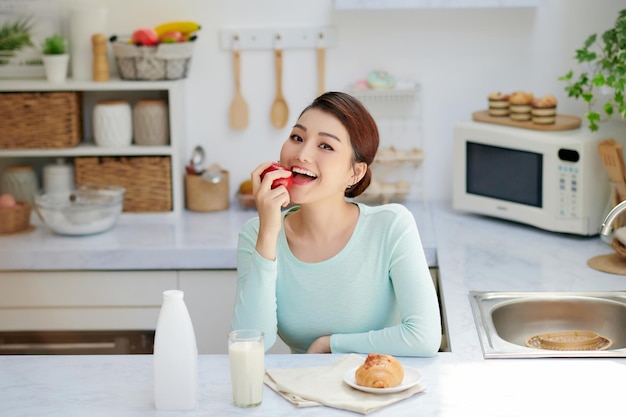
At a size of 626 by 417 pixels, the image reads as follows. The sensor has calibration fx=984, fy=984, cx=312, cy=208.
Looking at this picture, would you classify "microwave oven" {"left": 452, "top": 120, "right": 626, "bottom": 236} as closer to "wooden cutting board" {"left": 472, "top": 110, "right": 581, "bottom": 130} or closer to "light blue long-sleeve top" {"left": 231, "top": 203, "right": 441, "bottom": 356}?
"wooden cutting board" {"left": 472, "top": 110, "right": 581, "bottom": 130}

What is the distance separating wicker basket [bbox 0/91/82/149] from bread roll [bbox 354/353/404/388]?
6.37 ft

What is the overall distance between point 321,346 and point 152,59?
1540 millimetres

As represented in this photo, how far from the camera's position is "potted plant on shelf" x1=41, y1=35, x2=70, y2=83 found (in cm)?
333

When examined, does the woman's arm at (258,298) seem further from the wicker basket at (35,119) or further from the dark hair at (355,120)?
the wicker basket at (35,119)

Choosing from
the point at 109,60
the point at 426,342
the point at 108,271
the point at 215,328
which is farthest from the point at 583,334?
the point at 109,60

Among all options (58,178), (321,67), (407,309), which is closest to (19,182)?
(58,178)

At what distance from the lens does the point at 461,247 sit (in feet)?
9.78

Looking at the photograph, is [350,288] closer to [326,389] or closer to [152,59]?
[326,389]

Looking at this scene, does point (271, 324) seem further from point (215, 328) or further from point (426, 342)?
point (215, 328)

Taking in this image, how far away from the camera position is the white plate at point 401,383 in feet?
5.51

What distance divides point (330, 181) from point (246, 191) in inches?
56.5

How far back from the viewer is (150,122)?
132 inches

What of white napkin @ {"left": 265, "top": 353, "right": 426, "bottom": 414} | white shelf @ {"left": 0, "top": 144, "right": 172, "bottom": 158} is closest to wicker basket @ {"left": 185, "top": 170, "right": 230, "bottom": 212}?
white shelf @ {"left": 0, "top": 144, "right": 172, "bottom": 158}

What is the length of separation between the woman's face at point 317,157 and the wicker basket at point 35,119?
4.79 ft
